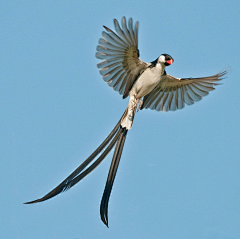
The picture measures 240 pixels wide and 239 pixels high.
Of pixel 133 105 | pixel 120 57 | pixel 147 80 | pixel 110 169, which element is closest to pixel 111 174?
pixel 110 169

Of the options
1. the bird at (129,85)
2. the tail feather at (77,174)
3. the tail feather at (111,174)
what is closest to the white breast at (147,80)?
the bird at (129,85)

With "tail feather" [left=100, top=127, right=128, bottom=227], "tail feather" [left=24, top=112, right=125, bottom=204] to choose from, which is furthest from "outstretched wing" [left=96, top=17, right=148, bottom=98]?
"tail feather" [left=24, top=112, right=125, bottom=204]

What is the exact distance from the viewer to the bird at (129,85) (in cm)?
382

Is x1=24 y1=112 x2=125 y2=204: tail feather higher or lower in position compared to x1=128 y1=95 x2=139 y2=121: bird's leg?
lower

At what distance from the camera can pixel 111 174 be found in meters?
3.95

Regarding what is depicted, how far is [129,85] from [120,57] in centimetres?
32

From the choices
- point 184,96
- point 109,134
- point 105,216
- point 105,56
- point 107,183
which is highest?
point 105,56

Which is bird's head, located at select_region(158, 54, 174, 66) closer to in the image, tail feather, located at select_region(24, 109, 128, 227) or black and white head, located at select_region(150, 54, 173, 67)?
black and white head, located at select_region(150, 54, 173, 67)

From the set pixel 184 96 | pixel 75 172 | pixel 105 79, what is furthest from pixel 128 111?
pixel 75 172

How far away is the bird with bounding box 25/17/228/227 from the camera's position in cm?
382

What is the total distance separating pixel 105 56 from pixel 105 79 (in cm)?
27

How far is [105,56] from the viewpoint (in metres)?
4.25

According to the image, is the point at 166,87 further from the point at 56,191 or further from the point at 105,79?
the point at 56,191

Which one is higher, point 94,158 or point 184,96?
point 184,96
